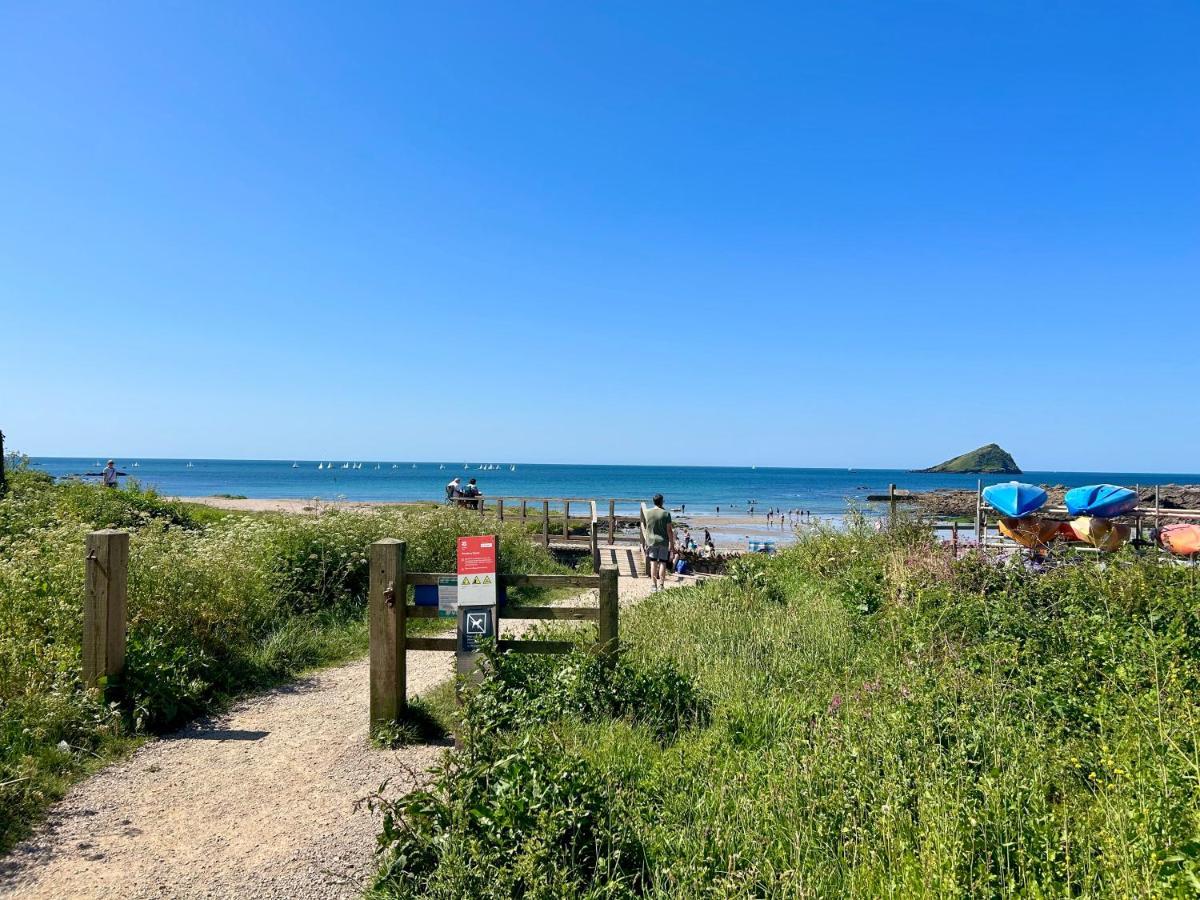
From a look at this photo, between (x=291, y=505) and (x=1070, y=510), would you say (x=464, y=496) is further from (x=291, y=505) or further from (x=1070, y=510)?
(x=291, y=505)

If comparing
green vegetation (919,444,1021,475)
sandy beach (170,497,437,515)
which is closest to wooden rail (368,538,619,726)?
sandy beach (170,497,437,515)

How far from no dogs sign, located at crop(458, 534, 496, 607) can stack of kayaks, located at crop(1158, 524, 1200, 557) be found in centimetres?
1334

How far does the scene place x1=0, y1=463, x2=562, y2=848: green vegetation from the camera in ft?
17.5

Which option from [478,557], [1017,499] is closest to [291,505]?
[1017,499]

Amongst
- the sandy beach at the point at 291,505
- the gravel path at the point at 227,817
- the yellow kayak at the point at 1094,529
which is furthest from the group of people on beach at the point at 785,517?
the gravel path at the point at 227,817

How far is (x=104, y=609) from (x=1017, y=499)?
15.7 metres

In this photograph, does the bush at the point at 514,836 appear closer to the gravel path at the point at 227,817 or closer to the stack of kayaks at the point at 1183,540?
the gravel path at the point at 227,817

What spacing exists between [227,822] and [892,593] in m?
7.26

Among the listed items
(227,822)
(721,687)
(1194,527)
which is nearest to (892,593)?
(721,687)

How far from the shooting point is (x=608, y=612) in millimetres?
5941

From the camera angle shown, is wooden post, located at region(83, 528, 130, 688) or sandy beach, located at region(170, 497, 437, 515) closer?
wooden post, located at region(83, 528, 130, 688)

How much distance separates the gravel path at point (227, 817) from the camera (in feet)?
12.6

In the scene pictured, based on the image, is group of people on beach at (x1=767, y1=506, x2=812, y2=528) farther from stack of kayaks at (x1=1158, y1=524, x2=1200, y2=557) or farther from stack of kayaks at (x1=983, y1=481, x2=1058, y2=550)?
stack of kayaks at (x1=1158, y1=524, x2=1200, y2=557)

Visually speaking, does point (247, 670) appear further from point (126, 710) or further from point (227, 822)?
point (227, 822)
